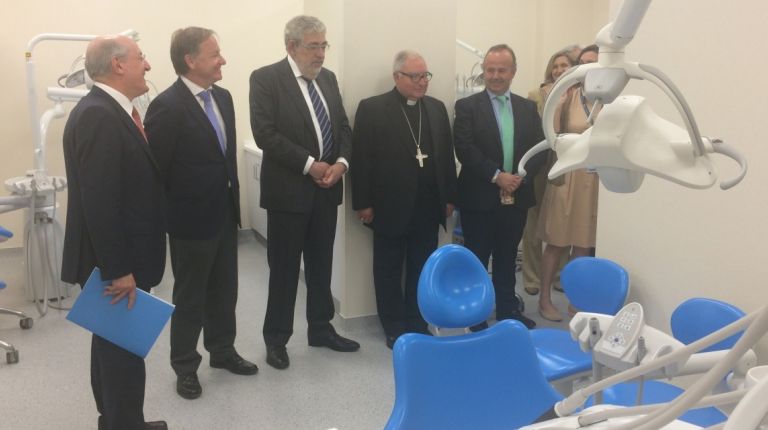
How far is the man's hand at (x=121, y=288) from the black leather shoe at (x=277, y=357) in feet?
3.44

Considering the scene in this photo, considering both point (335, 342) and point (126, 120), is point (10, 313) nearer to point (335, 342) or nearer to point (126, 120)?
point (335, 342)

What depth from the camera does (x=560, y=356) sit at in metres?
2.17

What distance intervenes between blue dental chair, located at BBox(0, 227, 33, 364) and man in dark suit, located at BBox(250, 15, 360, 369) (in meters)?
1.24

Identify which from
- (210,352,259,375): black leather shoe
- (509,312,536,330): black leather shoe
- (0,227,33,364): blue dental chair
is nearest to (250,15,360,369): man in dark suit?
(210,352,259,375): black leather shoe

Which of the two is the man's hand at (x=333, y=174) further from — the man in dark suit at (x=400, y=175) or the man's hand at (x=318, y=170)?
the man in dark suit at (x=400, y=175)

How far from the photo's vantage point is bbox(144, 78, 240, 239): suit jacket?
247 cm

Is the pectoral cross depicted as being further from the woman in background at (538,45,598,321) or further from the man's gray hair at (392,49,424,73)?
the woman in background at (538,45,598,321)

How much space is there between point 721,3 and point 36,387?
3.13m

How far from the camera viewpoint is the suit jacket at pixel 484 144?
10.8ft

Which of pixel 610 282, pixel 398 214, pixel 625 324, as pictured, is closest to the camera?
pixel 625 324

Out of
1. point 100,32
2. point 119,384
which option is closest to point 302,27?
point 119,384

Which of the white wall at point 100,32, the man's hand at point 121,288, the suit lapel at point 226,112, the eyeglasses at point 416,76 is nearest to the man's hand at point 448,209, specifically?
the eyeglasses at point 416,76

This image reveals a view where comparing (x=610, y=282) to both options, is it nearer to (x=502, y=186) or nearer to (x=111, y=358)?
(x=502, y=186)

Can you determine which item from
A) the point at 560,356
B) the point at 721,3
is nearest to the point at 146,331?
the point at 560,356
